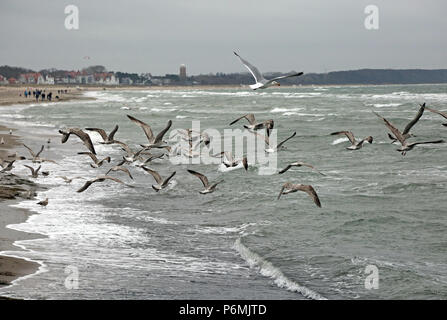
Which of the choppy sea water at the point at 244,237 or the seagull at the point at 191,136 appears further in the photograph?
the seagull at the point at 191,136

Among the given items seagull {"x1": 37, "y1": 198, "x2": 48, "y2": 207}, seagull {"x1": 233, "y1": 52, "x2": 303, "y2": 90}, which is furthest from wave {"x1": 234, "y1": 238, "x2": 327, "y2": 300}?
seagull {"x1": 37, "y1": 198, "x2": 48, "y2": 207}

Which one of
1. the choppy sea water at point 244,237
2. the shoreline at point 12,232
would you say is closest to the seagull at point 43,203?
the choppy sea water at point 244,237

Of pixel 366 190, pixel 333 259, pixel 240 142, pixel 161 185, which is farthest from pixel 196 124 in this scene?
pixel 333 259

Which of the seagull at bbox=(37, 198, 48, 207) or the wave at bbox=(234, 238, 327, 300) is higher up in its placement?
the seagull at bbox=(37, 198, 48, 207)

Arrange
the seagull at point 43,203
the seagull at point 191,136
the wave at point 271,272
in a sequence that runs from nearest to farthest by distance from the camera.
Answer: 1. the wave at point 271,272
2. the seagull at point 43,203
3. the seagull at point 191,136

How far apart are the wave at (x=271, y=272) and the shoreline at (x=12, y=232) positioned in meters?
3.57

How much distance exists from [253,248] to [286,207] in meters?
3.91

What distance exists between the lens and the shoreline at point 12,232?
31.2 feet

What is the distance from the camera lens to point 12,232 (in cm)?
1194

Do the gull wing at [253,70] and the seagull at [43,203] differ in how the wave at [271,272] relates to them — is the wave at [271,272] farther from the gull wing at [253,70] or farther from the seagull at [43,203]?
the seagull at [43,203]

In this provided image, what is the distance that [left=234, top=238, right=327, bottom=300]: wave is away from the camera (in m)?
9.47

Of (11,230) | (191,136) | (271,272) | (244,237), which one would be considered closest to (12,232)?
(11,230)

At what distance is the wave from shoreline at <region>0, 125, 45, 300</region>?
3.57 m

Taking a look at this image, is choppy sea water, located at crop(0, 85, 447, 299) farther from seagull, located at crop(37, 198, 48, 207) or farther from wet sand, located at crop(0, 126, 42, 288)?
wet sand, located at crop(0, 126, 42, 288)
